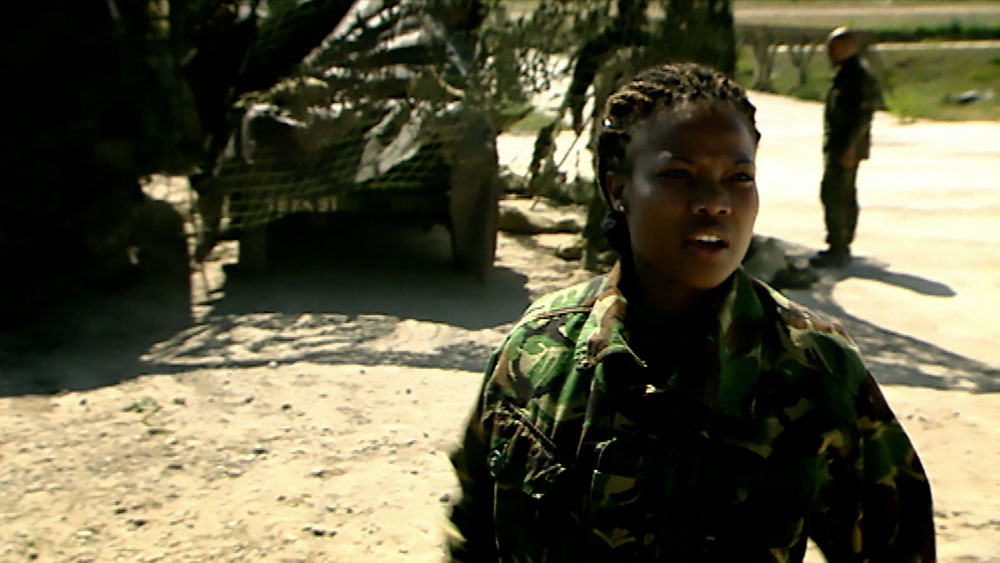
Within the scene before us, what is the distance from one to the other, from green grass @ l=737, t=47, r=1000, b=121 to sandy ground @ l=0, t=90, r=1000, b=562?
27.6 feet

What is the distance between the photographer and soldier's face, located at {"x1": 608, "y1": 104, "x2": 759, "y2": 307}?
1517 mm

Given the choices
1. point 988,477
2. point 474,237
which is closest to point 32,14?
point 474,237

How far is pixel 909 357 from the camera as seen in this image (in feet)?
18.5

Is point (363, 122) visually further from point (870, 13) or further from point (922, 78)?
point (870, 13)

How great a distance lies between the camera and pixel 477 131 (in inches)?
262

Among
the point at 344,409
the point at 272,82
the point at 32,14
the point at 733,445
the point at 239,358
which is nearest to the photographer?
the point at 733,445

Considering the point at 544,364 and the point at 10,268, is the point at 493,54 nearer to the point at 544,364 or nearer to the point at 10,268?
the point at 10,268

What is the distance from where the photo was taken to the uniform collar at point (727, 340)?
1493 millimetres

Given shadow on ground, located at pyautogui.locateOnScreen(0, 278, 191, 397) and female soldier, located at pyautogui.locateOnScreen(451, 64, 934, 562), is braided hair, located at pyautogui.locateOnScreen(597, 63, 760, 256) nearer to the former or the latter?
female soldier, located at pyautogui.locateOnScreen(451, 64, 934, 562)

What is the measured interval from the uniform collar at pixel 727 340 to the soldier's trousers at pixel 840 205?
635cm

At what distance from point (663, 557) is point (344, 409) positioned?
326 centimetres

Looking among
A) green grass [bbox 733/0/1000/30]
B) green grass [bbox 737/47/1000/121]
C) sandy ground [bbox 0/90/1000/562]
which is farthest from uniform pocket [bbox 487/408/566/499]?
green grass [bbox 733/0/1000/30]

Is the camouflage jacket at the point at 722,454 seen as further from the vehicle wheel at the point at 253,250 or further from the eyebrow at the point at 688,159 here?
the vehicle wheel at the point at 253,250

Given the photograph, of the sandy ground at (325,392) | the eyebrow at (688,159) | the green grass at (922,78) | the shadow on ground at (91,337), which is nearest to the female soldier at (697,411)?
the eyebrow at (688,159)
